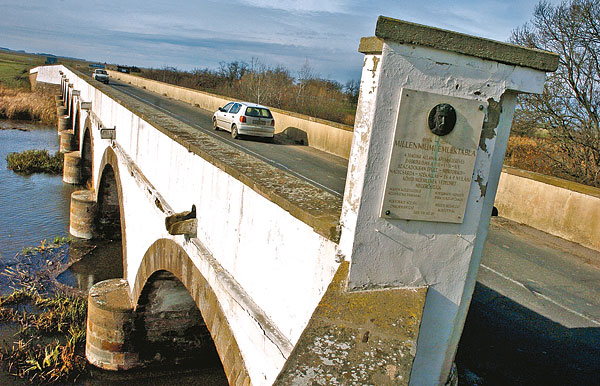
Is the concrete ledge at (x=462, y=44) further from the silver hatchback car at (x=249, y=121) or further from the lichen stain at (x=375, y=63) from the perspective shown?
the silver hatchback car at (x=249, y=121)

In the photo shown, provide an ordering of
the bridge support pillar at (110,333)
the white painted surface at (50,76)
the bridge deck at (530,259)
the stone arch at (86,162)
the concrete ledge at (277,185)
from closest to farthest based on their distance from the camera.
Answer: the concrete ledge at (277,185), the bridge deck at (530,259), the bridge support pillar at (110,333), the stone arch at (86,162), the white painted surface at (50,76)

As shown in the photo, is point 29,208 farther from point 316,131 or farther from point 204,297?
point 204,297

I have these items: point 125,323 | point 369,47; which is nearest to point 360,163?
point 369,47

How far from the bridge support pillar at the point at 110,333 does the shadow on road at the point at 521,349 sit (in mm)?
6426

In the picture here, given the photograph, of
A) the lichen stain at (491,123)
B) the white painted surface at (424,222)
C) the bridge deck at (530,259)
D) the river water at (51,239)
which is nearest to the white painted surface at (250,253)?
the white painted surface at (424,222)

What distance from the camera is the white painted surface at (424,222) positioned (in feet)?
8.31

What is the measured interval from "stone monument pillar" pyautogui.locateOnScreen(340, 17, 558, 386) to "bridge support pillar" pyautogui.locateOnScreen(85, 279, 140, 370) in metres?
7.58

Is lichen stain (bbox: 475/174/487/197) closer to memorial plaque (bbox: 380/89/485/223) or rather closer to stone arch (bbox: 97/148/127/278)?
memorial plaque (bbox: 380/89/485/223)

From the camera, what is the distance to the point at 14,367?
9195 millimetres

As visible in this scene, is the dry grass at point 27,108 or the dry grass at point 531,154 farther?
the dry grass at point 27,108

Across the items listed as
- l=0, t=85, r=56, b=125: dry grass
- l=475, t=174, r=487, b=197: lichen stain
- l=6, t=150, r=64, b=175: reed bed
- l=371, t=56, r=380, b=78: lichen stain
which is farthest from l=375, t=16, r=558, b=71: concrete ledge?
l=0, t=85, r=56, b=125: dry grass

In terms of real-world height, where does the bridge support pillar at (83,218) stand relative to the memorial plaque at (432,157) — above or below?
below

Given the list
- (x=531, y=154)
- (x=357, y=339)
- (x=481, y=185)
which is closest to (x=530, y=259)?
(x=481, y=185)

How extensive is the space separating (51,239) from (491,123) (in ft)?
55.8
